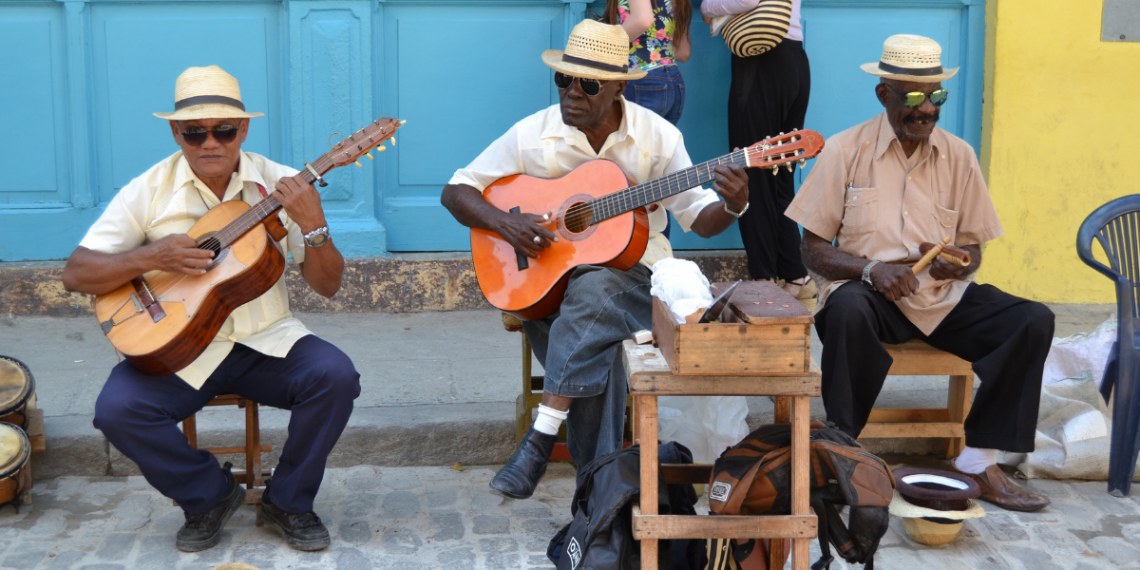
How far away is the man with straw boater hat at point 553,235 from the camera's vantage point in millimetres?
3525

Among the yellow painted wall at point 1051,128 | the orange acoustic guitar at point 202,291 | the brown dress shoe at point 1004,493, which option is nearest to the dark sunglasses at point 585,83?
the orange acoustic guitar at point 202,291

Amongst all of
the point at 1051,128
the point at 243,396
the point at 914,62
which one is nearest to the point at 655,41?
the point at 914,62

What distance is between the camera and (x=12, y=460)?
11.6ft

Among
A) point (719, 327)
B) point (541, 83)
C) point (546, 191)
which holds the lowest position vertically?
point (719, 327)

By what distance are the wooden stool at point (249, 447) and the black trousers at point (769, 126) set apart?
2597mm

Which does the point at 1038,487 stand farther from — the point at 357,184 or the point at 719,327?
the point at 357,184

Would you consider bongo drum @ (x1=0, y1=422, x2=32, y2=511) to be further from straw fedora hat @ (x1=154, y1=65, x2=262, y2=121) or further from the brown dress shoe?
the brown dress shoe

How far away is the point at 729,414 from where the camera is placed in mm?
3934

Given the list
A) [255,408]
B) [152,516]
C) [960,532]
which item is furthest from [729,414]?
[152,516]

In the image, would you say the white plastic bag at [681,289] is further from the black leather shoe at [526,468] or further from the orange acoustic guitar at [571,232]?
the black leather shoe at [526,468]

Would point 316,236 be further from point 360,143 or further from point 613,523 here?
point 613,523

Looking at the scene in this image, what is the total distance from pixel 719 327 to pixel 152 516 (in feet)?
6.85

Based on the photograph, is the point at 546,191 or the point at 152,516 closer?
the point at 152,516

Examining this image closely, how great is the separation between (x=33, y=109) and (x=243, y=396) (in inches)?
108
